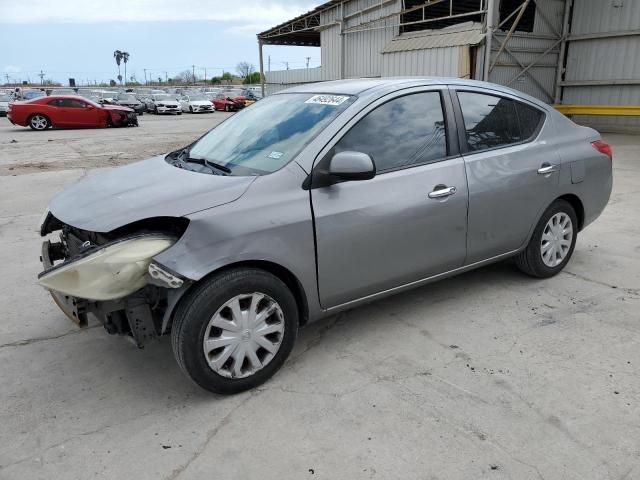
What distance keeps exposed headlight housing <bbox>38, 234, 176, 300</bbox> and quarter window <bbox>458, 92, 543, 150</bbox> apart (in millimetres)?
2365

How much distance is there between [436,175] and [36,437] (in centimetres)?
270

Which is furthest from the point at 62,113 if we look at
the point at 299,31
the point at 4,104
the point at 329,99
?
the point at 329,99

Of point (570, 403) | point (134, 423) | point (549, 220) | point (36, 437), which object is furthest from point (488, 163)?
point (36, 437)

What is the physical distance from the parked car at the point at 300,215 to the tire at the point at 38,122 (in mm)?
21928

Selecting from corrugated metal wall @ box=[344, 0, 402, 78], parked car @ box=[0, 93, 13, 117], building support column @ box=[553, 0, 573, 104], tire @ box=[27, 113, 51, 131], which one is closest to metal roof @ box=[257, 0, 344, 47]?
corrugated metal wall @ box=[344, 0, 402, 78]

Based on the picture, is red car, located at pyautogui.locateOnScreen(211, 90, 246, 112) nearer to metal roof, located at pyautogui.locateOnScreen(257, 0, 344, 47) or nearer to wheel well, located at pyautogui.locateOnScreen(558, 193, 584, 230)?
metal roof, located at pyautogui.locateOnScreen(257, 0, 344, 47)

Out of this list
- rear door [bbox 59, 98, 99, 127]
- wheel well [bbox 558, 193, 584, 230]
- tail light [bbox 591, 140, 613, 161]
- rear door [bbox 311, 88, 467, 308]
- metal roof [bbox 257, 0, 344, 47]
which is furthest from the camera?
metal roof [bbox 257, 0, 344, 47]

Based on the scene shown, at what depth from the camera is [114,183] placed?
3.31m

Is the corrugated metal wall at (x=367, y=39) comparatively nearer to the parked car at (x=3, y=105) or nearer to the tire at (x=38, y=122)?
the tire at (x=38, y=122)

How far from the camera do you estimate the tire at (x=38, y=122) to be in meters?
22.4

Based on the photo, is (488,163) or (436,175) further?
(488,163)

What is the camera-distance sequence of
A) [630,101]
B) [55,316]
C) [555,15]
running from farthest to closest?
[555,15] → [630,101] → [55,316]

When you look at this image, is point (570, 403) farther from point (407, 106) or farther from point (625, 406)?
point (407, 106)

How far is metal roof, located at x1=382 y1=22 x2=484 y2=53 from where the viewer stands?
16.4m
